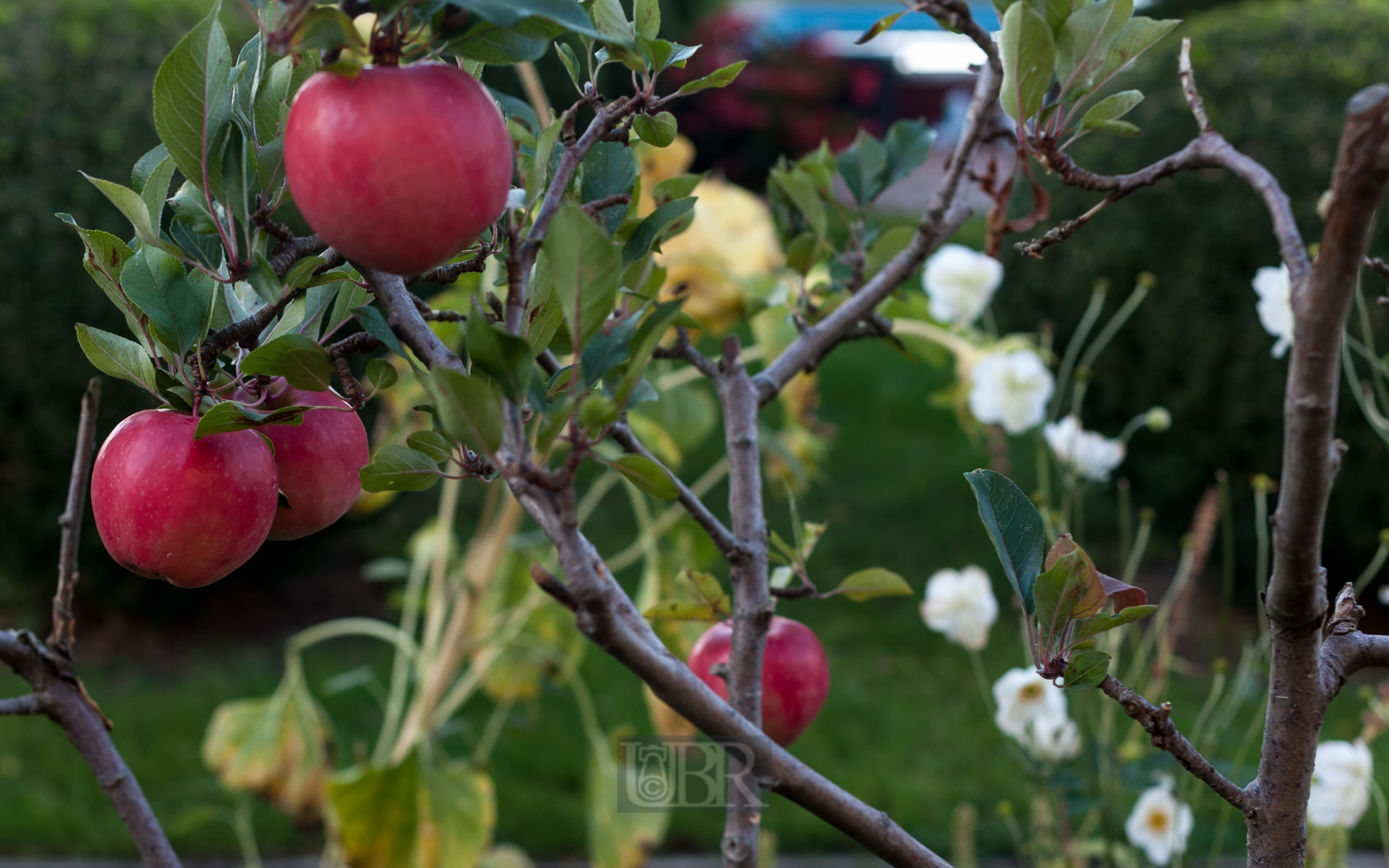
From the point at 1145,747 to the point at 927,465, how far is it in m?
2.64

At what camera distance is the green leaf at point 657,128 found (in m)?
0.56

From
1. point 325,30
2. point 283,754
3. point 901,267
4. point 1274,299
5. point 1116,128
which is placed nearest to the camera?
point 325,30

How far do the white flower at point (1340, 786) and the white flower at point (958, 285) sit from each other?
0.62m

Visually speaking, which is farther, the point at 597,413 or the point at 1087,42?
the point at 1087,42

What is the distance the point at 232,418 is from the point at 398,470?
74 mm

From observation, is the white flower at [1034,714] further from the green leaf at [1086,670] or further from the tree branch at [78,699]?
the tree branch at [78,699]

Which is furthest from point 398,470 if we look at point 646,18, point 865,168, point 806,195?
point 865,168

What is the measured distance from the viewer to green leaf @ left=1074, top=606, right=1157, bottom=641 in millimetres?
478

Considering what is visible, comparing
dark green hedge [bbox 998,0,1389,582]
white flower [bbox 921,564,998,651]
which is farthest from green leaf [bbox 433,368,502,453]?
dark green hedge [bbox 998,0,1389,582]

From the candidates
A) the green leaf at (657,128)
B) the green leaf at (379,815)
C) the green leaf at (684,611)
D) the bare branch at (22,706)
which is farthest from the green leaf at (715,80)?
the green leaf at (379,815)

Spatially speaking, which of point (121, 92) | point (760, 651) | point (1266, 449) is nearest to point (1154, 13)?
point (1266, 449)

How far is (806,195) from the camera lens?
87 cm

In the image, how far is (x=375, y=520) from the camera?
3172 millimetres

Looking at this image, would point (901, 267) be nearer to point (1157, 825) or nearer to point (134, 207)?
point (134, 207)
